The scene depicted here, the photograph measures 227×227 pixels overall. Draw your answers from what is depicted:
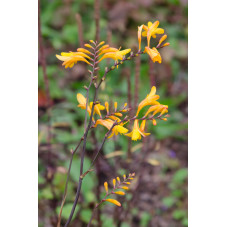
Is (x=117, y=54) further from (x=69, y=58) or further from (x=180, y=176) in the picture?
(x=180, y=176)

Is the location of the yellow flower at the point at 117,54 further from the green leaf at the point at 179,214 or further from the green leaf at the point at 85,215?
the green leaf at the point at 179,214

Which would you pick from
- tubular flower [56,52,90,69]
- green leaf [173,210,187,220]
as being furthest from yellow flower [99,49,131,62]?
green leaf [173,210,187,220]

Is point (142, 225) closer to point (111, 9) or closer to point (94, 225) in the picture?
point (94, 225)

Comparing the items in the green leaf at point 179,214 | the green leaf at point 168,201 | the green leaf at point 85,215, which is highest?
the green leaf at point 85,215

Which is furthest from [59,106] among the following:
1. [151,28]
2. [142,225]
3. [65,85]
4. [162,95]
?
[151,28]

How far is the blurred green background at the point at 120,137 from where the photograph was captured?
1.25 metres

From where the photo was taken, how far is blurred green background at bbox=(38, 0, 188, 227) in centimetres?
125

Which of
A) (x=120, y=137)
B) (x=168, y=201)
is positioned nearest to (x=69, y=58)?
(x=120, y=137)

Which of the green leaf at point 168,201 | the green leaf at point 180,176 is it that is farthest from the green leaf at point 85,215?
the green leaf at point 180,176

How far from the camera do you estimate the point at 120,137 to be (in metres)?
1.58

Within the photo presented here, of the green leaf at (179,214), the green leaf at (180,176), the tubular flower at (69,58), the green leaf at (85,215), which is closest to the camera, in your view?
the tubular flower at (69,58)
